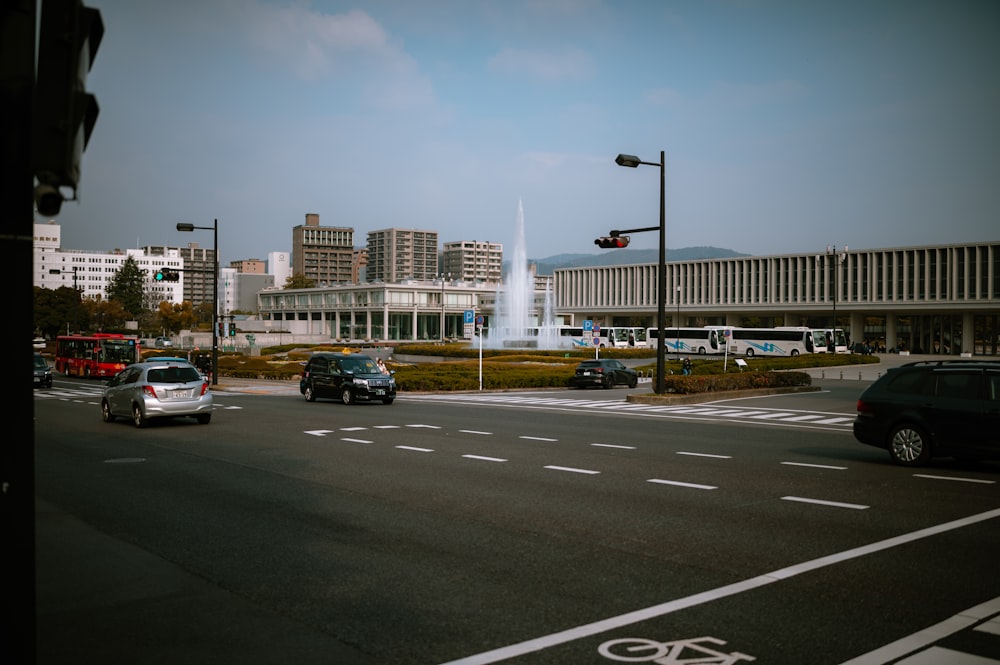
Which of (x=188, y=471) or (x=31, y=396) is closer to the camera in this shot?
(x=31, y=396)

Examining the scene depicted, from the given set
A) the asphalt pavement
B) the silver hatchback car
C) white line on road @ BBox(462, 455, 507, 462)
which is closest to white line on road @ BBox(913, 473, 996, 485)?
white line on road @ BBox(462, 455, 507, 462)

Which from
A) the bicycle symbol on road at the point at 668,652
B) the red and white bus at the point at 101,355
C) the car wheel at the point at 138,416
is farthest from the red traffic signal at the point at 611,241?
the red and white bus at the point at 101,355

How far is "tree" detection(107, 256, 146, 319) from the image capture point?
488 ft

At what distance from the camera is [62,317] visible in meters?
118

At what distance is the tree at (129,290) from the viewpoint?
488 feet

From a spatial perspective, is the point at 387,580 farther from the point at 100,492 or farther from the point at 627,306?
the point at 627,306

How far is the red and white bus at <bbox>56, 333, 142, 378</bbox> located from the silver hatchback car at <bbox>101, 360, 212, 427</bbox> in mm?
31306

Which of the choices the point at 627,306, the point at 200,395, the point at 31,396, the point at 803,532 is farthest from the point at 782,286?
the point at 31,396

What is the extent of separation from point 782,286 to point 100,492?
348ft

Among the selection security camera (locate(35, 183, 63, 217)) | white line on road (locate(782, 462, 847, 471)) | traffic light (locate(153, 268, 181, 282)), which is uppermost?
traffic light (locate(153, 268, 181, 282))

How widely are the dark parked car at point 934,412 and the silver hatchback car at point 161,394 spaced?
1582 centimetres

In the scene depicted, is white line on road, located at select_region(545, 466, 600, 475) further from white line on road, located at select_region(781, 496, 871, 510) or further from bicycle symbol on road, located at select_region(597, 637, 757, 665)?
bicycle symbol on road, located at select_region(597, 637, 757, 665)

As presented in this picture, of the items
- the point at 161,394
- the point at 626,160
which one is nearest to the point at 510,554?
the point at 161,394

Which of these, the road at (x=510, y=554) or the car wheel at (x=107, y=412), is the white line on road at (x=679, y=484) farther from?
the car wheel at (x=107, y=412)
